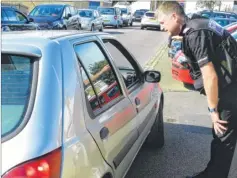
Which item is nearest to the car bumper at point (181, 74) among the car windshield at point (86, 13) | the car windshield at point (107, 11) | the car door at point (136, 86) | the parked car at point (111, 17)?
the car door at point (136, 86)

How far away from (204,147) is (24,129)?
11.2 ft

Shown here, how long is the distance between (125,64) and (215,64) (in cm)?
151

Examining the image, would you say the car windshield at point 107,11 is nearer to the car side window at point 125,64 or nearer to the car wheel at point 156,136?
the car wheel at point 156,136

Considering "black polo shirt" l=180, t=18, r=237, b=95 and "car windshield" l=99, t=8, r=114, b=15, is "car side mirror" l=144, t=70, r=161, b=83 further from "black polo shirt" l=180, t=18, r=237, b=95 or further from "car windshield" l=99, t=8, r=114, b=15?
"car windshield" l=99, t=8, r=114, b=15

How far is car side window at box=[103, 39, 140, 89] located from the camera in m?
3.81

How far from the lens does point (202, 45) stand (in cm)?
311

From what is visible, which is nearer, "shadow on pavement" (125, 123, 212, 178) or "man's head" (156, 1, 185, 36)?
"man's head" (156, 1, 185, 36)

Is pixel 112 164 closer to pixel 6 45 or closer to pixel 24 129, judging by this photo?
pixel 24 129

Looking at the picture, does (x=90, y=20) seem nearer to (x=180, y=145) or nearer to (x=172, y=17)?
(x=180, y=145)

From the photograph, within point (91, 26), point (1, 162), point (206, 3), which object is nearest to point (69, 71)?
point (1, 162)

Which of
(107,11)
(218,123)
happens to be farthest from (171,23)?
(107,11)

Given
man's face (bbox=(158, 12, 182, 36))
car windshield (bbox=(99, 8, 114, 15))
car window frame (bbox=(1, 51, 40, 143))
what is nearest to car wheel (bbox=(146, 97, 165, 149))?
man's face (bbox=(158, 12, 182, 36))

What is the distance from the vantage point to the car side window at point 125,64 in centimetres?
381

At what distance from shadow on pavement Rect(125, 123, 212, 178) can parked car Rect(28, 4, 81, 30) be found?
11868 millimetres
